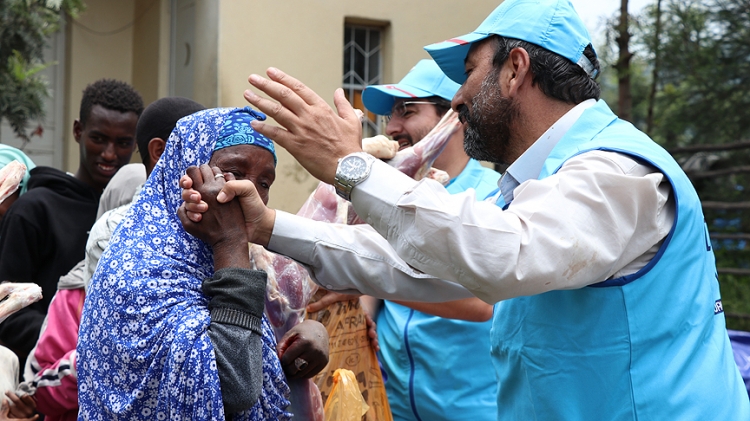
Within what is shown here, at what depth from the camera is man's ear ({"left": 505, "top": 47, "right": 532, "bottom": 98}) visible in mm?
2264

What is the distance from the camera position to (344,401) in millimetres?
2650

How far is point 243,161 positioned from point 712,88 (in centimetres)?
851

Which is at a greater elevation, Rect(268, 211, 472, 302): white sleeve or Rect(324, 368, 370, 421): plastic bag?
Rect(268, 211, 472, 302): white sleeve

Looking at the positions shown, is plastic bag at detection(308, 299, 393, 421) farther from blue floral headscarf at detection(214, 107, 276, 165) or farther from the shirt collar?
the shirt collar

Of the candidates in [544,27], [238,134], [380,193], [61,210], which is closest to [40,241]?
[61,210]

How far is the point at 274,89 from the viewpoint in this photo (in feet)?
6.28

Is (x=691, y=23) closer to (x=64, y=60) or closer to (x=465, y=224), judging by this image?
(x=64, y=60)

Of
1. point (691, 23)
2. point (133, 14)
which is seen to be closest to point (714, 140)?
point (691, 23)

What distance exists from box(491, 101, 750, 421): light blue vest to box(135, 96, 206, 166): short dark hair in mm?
1674

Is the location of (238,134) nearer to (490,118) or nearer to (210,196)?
(210,196)

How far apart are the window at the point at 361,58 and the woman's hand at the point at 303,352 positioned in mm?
6527

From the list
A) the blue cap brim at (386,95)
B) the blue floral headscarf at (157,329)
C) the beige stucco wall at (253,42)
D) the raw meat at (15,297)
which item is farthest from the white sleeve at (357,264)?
the beige stucco wall at (253,42)

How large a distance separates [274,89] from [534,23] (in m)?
0.84

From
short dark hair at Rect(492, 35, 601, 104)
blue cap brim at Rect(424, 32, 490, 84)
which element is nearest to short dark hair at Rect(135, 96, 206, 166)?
blue cap brim at Rect(424, 32, 490, 84)
